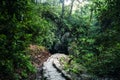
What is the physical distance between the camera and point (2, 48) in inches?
259

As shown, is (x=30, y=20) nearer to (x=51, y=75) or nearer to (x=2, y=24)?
(x=2, y=24)

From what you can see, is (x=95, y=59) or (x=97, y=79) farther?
(x=95, y=59)

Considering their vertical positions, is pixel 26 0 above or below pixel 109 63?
above

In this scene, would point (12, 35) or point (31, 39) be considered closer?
point (12, 35)

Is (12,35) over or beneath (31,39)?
over

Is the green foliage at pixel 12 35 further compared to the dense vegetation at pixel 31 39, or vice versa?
the dense vegetation at pixel 31 39

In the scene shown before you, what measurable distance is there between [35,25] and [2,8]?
69.4 inches

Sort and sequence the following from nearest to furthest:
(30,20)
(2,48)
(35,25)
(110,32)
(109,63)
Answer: (2,48)
(30,20)
(35,25)
(110,32)
(109,63)

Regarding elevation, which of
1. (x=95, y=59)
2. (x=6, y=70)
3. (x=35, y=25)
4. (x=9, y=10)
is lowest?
(x=95, y=59)

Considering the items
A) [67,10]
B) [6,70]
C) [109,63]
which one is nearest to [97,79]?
[109,63]

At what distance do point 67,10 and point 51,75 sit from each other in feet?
86.9

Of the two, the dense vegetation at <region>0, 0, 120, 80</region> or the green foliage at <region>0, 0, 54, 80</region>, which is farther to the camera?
the dense vegetation at <region>0, 0, 120, 80</region>

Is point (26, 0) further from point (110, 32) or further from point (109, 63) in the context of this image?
point (109, 63)

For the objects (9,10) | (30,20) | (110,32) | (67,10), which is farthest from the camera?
(67,10)
